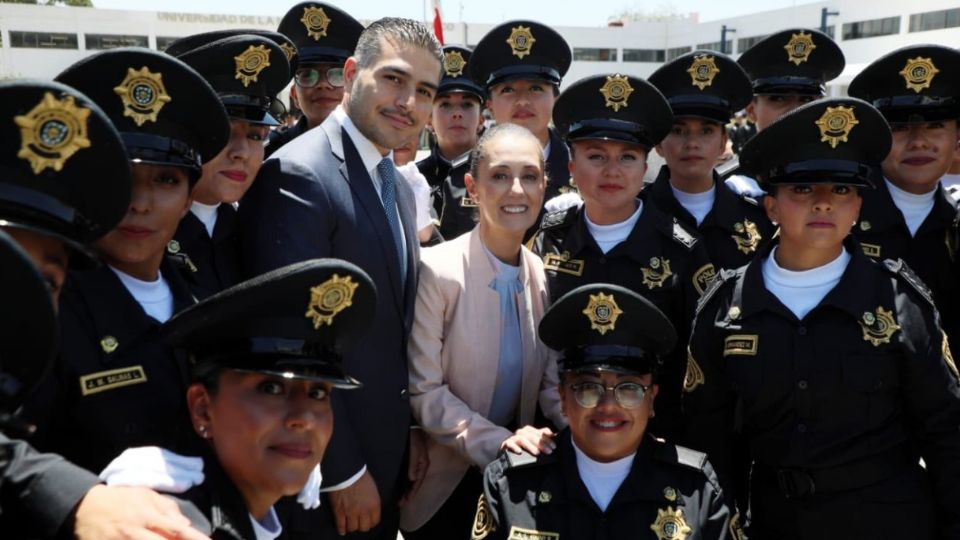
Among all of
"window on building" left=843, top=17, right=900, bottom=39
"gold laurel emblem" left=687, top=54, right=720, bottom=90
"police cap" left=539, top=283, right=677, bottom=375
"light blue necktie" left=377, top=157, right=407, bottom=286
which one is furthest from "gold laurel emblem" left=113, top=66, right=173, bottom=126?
"window on building" left=843, top=17, right=900, bottom=39

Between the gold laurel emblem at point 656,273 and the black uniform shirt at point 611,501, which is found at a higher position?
the gold laurel emblem at point 656,273

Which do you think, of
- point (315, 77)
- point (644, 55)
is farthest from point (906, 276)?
point (644, 55)

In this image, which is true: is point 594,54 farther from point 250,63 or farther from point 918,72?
point 250,63

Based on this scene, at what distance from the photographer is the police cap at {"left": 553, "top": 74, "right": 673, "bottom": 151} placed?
12.7 feet

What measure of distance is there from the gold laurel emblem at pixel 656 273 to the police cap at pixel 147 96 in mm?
2025

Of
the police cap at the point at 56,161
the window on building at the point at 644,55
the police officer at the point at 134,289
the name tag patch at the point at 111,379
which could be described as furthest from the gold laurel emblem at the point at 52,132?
the window on building at the point at 644,55

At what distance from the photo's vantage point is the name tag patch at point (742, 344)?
3182 millimetres

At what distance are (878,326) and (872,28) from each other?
152ft

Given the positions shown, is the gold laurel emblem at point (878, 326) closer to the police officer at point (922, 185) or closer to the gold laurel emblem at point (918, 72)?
the police officer at point (922, 185)

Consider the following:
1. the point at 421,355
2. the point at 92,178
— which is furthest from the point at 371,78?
the point at 92,178

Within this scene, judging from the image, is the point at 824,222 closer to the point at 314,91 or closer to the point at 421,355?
the point at 421,355

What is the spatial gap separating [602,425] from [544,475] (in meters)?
0.29

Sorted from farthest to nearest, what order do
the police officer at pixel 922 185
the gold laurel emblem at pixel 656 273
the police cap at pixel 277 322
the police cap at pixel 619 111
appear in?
the police officer at pixel 922 185 < the police cap at pixel 619 111 < the gold laurel emblem at pixel 656 273 < the police cap at pixel 277 322

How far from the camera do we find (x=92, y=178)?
194 cm
